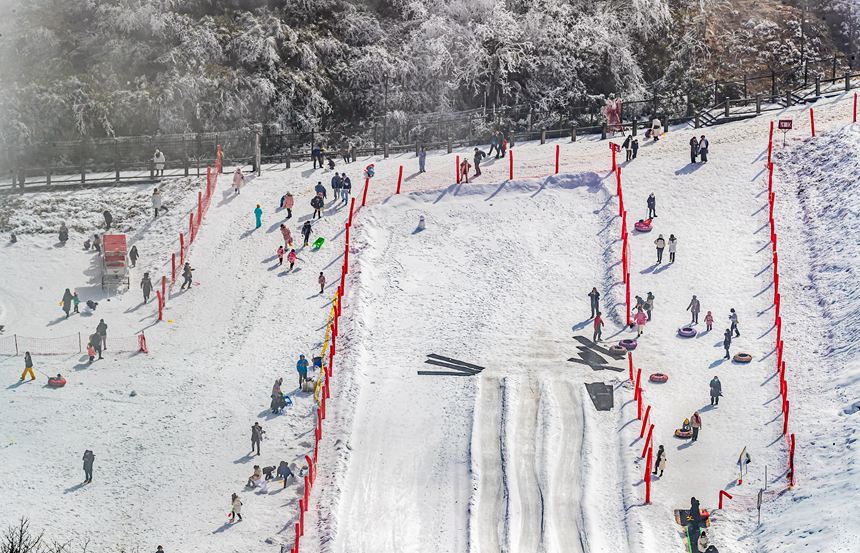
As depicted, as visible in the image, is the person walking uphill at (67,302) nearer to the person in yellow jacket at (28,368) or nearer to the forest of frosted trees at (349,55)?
the person in yellow jacket at (28,368)

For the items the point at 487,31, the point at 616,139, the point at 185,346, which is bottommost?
the point at 185,346

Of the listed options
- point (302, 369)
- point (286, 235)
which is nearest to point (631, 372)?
point (302, 369)

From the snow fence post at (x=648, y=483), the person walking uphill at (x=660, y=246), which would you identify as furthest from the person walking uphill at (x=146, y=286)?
the snow fence post at (x=648, y=483)

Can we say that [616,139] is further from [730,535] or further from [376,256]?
[730,535]

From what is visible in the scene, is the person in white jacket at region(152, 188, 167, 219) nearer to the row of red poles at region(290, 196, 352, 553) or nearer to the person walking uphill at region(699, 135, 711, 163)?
the row of red poles at region(290, 196, 352, 553)

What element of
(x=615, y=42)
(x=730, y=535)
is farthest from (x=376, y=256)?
(x=615, y=42)
